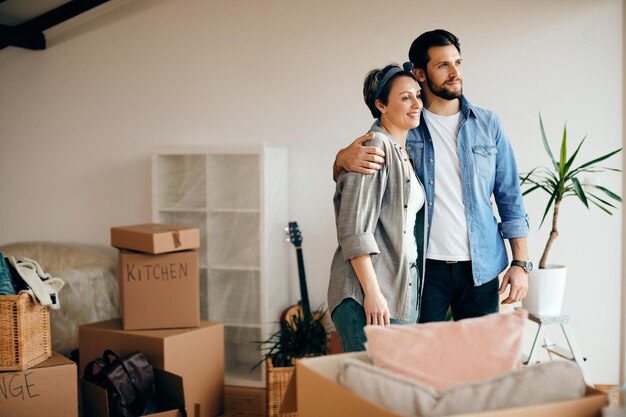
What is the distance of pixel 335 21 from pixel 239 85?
722 mm

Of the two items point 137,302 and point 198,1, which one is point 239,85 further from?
point 137,302

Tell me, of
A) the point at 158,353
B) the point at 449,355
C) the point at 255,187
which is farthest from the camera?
the point at 255,187

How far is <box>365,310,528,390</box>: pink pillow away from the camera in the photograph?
59.9 inches

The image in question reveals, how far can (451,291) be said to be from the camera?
2318 mm

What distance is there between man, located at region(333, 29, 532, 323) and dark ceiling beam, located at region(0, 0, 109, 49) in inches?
123

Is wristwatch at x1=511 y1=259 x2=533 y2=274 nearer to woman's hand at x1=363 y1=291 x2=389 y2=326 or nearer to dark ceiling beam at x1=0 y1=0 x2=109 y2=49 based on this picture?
woman's hand at x1=363 y1=291 x2=389 y2=326

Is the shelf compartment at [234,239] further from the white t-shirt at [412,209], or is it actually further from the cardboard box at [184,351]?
the white t-shirt at [412,209]

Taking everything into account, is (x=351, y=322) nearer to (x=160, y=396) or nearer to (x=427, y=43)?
(x=427, y=43)

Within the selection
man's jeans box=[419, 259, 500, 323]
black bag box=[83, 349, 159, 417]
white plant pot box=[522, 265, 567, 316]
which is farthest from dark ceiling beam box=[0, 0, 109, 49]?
man's jeans box=[419, 259, 500, 323]

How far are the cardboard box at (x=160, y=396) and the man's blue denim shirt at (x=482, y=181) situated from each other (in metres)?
1.64

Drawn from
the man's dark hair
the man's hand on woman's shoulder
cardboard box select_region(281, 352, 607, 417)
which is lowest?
cardboard box select_region(281, 352, 607, 417)

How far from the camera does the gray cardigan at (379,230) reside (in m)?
2.08

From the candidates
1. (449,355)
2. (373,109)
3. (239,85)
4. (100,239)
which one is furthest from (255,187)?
(449,355)

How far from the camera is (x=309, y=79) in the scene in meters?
4.36
